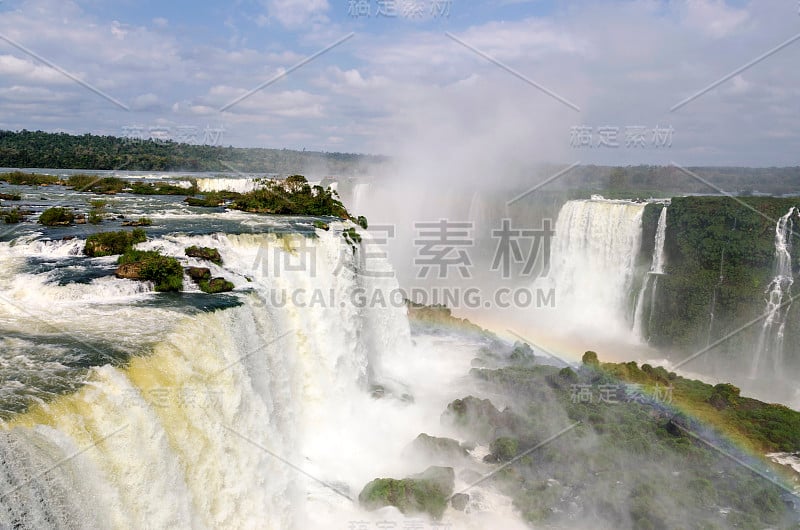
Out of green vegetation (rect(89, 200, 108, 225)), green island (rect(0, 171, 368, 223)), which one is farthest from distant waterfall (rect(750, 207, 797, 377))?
green vegetation (rect(89, 200, 108, 225))

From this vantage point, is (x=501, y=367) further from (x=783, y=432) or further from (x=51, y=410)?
(x=51, y=410)

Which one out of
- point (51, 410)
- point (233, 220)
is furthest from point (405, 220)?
point (51, 410)

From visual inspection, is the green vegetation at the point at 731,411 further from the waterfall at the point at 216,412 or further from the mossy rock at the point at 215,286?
the mossy rock at the point at 215,286

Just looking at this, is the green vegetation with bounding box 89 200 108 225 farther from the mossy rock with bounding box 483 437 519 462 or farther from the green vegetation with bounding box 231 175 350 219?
the mossy rock with bounding box 483 437 519 462

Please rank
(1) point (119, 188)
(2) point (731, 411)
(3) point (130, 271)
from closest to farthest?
(3) point (130, 271), (2) point (731, 411), (1) point (119, 188)

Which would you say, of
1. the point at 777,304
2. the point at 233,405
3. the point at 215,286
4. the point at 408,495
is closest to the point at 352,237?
the point at 215,286

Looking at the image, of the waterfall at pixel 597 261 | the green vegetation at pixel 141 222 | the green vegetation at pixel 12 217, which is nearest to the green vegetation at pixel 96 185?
the green vegetation at pixel 12 217

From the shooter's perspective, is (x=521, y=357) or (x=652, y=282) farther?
(x=652, y=282)

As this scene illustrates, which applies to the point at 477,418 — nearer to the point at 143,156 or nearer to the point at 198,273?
the point at 198,273
